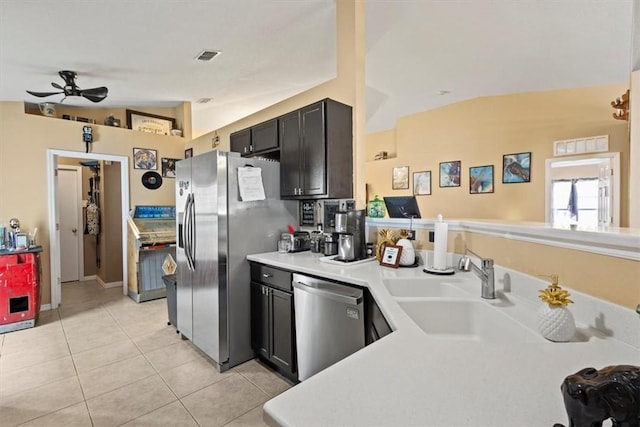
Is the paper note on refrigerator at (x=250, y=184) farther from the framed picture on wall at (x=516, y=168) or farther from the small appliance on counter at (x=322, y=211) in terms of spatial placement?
the framed picture on wall at (x=516, y=168)

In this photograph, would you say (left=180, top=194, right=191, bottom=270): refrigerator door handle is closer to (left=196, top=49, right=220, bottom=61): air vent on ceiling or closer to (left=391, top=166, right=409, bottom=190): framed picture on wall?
(left=196, top=49, right=220, bottom=61): air vent on ceiling

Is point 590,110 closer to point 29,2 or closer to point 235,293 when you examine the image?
point 235,293

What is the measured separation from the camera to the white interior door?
18.2 feet

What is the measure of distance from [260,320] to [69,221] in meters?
5.11

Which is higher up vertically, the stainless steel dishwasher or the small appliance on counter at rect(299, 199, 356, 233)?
the small appliance on counter at rect(299, 199, 356, 233)

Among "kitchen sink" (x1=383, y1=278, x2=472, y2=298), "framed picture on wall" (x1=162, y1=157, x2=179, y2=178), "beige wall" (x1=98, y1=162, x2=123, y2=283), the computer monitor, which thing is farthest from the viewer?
"beige wall" (x1=98, y1=162, x2=123, y2=283)

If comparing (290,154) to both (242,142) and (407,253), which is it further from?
(407,253)

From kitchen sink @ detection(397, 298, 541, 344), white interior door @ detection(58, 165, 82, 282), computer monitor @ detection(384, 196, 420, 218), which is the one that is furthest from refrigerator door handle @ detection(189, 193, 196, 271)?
white interior door @ detection(58, 165, 82, 282)

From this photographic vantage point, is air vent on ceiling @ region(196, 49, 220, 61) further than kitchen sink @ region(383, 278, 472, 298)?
Yes

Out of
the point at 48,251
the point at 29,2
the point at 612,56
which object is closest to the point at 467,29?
the point at 612,56

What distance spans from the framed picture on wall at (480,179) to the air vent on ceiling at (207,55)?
4302mm

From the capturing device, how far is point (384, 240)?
2398 mm

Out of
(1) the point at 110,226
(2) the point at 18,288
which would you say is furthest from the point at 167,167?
(2) the point at 18,288

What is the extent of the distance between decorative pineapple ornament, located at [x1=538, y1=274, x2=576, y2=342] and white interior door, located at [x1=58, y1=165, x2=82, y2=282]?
22.9ft
